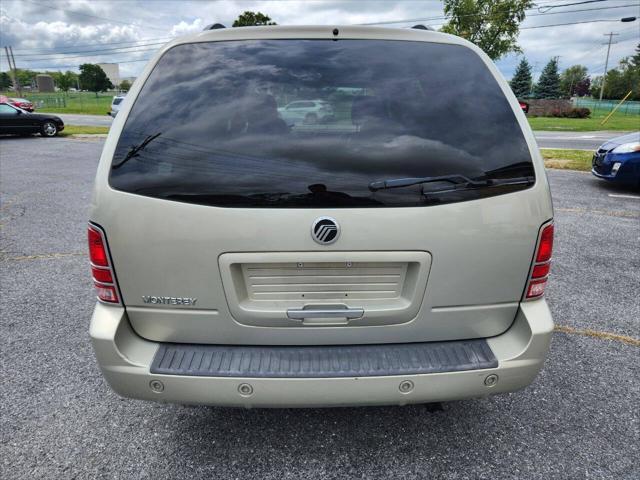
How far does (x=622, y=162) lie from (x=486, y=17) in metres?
48.6

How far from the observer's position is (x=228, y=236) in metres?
1.69

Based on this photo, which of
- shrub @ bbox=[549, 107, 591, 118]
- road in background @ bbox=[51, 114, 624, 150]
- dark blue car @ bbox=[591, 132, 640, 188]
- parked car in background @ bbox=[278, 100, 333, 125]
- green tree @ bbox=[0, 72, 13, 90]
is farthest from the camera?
green tree @ bbox=[0, 72, 13, 90]

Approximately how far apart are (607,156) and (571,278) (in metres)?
5.05

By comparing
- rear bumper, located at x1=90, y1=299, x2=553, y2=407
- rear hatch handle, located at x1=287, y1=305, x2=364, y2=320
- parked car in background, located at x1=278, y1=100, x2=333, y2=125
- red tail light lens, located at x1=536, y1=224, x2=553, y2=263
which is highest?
parked car in background, located at x1=278, y1=100, x2=333, y2=125

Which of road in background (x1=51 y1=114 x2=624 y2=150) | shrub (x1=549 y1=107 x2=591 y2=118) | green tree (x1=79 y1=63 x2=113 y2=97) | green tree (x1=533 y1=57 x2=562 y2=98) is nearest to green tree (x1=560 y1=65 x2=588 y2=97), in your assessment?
green tree (x1=533 y1=57 x2=562 y2=98)

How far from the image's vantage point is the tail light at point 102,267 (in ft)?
5.82

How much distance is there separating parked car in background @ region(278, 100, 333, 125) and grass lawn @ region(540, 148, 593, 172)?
9094 mm

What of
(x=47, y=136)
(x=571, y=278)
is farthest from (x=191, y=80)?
(x=47, y=136)

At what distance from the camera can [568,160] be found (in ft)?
37.1

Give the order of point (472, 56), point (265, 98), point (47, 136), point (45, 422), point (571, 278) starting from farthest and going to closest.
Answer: point (47, 136), point (571, 278), point (45, 422), point (472, 56), point (265, 98)

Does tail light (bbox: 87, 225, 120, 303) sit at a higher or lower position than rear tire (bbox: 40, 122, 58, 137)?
higher

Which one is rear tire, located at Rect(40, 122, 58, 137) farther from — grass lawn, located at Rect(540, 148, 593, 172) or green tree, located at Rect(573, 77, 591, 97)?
green tree, located at Rect(573, 77, 591, 97)

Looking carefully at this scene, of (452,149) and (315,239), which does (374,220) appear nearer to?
(315,239)

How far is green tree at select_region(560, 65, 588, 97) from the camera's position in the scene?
104300 mm
